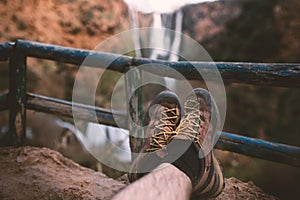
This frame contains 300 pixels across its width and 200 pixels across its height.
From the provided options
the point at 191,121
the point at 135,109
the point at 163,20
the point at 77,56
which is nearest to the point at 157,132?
the point at 191,121

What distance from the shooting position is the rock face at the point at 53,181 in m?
1.31

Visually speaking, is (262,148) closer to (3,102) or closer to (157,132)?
(157,132)

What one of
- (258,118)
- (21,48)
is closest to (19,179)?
(21,48)

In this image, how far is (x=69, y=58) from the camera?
5.41 feet

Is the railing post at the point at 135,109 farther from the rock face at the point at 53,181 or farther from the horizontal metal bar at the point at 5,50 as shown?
the horizontal metal bar at the point at 5,50

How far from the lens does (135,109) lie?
1.49m

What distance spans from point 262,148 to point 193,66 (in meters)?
0.56

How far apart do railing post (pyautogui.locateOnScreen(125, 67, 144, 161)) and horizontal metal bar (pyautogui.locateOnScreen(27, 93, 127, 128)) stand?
151 mm

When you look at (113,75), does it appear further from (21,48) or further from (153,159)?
(153,159)

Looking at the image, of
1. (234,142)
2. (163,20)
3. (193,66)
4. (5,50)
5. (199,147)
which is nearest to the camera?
(199,147)

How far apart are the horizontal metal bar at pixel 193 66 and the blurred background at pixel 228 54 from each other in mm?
2064

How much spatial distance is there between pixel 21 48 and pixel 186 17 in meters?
5.51

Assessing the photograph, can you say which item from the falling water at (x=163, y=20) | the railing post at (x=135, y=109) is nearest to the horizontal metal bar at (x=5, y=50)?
the railing post at (x=135, y=109)

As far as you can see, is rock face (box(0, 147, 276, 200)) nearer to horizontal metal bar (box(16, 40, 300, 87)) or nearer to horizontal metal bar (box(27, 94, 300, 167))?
horizontal metal bar (box(27, 94, 300, 167))
